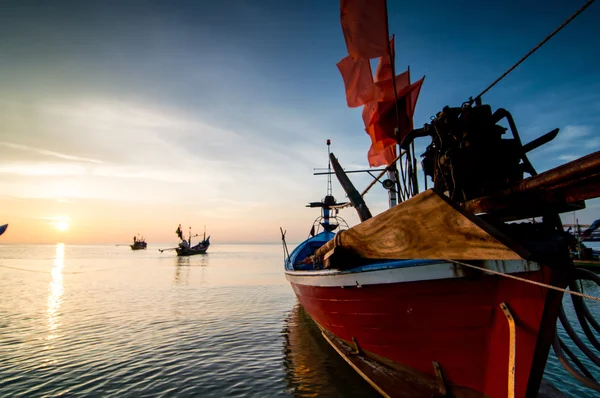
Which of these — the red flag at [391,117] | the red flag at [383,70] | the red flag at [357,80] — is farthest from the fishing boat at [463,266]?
the red flag at [383,70]

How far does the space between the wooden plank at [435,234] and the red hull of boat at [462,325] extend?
1022mm

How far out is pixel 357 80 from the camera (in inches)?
315

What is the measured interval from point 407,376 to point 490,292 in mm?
2210

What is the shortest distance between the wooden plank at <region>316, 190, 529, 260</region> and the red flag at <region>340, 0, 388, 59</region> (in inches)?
153

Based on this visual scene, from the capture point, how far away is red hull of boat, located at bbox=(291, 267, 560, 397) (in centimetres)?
294

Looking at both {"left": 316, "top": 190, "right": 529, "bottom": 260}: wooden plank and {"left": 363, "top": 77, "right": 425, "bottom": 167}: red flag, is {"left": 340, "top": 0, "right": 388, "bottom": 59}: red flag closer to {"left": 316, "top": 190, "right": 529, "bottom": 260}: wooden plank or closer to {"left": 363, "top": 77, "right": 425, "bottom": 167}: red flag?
{"left": 363, "top": 77, "right": 425, "bottom": 167}: red flag

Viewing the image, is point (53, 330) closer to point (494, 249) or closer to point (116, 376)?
point (116, 376)

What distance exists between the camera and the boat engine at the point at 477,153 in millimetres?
3479

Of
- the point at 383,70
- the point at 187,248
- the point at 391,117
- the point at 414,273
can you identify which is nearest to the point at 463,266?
the point at 414,273

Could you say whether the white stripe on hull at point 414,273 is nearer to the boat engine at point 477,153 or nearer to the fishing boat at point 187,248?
the boat engine at point 477,153

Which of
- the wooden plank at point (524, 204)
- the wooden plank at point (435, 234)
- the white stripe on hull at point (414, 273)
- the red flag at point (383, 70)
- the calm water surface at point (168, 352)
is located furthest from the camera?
the red flag at point (383, 70)

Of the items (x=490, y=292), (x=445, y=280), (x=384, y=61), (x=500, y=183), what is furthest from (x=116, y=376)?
(x=384, y=61)

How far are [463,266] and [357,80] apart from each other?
631 centimetres

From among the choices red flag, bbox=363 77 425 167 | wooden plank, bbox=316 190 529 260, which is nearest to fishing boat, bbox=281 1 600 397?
wooden plank, bbox=316 190 529 260
